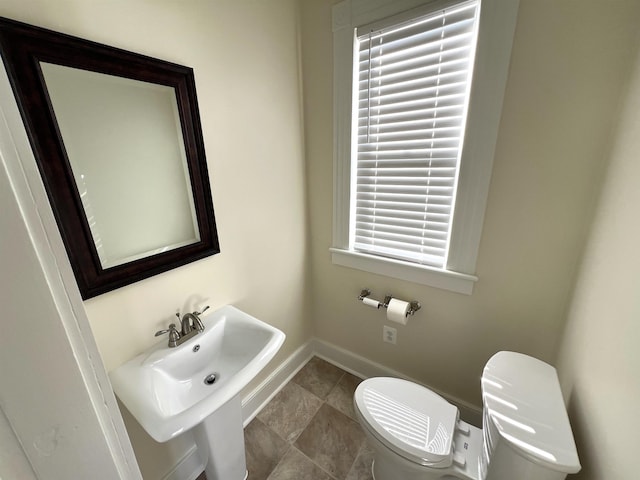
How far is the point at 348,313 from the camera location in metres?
1.72

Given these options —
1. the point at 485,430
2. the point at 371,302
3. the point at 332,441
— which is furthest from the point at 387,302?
the point at 332,441

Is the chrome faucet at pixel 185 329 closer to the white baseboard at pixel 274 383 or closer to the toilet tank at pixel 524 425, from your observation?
the white baseboard at pixel 274 383

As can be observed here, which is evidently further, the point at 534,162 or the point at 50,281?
the point at 534,162

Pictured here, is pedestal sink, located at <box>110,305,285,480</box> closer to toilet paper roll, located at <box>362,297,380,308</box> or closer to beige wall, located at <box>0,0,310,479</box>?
beige wall, located at <box>0,0,310,479</box>

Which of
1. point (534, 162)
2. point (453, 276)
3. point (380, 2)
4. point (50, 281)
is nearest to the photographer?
point (50, 281)

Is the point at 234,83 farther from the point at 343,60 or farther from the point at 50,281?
the point at 50,281

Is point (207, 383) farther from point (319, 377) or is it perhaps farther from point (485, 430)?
point (485, 430)

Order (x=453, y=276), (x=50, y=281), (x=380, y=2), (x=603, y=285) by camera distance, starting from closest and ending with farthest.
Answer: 1. (x=50, y=281)
2. (x=603, y=285)
3. (x=380, y=2)
4. (x=453, y=276)

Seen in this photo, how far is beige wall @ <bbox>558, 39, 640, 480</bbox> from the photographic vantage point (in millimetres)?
606

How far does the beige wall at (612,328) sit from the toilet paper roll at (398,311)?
0.63 metres

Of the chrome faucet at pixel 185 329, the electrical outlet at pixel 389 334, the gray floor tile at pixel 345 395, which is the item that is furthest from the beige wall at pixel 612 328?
the chrome faucet at pixel 185 329

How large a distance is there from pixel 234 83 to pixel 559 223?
1.46 meters

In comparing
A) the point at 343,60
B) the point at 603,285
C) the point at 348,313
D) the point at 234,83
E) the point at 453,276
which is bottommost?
the point at 348,313

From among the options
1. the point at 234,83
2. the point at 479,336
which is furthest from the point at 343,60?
the point at 479,336
